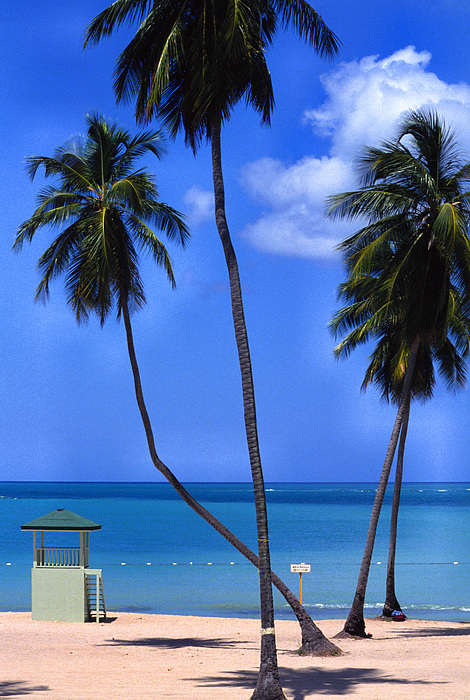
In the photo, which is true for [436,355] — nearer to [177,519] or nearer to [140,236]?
[140,236]

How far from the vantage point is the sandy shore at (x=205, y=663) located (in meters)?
10.6

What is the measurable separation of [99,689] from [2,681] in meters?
1.53

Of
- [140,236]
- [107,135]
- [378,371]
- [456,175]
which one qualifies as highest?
[107,135]

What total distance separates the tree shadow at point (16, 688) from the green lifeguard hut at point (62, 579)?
279 inches

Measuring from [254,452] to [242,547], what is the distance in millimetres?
5055

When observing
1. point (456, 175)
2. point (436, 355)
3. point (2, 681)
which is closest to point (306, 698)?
point (2, 681)

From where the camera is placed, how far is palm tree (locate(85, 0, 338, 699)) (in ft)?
A: 33.2

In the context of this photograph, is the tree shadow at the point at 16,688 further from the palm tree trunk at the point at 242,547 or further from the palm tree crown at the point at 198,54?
the palm tree crown at the point at 198,54

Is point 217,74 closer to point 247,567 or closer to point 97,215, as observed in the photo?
point 97,215

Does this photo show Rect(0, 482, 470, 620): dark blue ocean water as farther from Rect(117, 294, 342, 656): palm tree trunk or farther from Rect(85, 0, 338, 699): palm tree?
Rect(85, 0, 338, 699): palm tree

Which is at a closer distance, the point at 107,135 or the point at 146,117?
the point at 146,117

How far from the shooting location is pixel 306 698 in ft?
33.7

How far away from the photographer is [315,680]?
11.5m

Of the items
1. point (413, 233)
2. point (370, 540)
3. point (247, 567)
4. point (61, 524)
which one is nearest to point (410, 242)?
point (413, 233)
